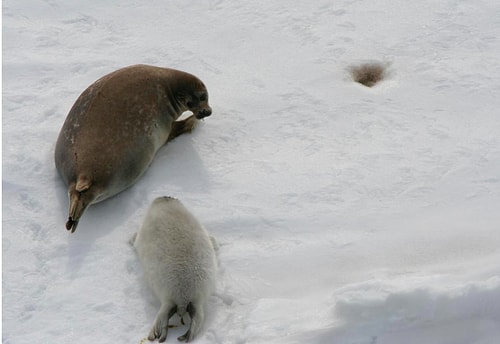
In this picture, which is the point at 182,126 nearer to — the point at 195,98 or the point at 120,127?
the point at 195,98

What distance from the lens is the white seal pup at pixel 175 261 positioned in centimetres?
294

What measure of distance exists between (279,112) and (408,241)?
3.91 feet

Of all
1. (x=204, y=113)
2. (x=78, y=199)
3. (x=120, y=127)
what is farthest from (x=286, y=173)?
(x=78, y=199)

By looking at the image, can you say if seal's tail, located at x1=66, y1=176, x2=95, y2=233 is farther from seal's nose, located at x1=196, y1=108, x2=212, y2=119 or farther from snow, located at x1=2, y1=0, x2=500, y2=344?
seal's nose, located at x1=196, y1=108, x2=212, y2=119

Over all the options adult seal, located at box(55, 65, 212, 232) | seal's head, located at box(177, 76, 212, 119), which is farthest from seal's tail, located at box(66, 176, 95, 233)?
seal's head, located at box(177, 76, 212, 119)

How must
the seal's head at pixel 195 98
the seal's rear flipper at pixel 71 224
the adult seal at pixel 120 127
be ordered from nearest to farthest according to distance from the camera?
1. the seal's rear flipper at pixel 71 224
2. the adult seal at pixel 120 127
3. the seal's head at pixel 195 98

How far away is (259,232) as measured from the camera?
3.46 metres

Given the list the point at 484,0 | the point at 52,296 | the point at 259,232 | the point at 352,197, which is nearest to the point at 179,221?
the point at 259,232

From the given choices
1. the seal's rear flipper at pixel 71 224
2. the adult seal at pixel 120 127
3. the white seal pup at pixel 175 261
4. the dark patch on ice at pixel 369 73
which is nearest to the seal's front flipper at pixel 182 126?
the adult seal at pixel 120 127

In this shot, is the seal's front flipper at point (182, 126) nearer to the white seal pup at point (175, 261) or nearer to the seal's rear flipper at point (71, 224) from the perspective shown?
the white seal pup at point (175, 261)

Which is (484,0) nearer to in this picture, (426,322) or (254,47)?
(254,47)

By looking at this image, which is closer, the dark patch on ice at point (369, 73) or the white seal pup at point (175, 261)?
the white seal pup at point (175, 261)

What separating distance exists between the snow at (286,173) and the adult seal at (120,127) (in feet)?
0.37

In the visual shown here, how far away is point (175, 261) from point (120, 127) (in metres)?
0.93
